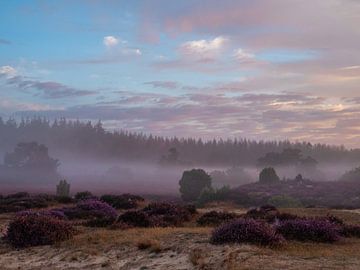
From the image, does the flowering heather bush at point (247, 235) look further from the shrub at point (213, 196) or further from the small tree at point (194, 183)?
the small tree at point (194, 183)

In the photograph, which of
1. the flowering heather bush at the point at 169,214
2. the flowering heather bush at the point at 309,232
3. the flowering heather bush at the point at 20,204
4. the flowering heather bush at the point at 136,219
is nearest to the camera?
the flowering heather bush at the point at 309,232

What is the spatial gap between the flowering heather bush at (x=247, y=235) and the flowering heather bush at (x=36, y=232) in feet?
22.1

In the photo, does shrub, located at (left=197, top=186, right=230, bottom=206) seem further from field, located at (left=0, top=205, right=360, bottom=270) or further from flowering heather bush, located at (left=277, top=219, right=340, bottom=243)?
flowering heather bush, located at (left=277, top=219, right=340, bottom=243)

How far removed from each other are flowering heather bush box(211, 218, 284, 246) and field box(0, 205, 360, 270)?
0.39 m

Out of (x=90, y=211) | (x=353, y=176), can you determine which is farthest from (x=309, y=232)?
(x=353, y=176)

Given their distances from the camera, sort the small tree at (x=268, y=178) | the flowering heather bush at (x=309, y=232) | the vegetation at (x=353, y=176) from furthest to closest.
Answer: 1. the vegetation at (x=353, y=176)
2. the small tree at (x=268, y=178)
3. the flowering heather bush at (x=309, y=232)

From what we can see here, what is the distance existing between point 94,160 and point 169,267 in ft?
612

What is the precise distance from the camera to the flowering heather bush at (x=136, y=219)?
68.9 feet

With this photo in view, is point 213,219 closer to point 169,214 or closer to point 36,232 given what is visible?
point 169,214

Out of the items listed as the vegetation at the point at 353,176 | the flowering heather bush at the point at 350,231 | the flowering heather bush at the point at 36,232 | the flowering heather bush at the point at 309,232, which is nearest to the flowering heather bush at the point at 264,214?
the flowering heather bush at the point at 350,231

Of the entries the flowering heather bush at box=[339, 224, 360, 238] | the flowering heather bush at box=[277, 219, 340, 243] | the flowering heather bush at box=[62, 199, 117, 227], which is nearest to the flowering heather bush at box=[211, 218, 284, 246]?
the flowering heather bush at box=[277, 219, 340, 243]

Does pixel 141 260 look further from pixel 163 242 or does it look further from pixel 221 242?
pixel 221 242

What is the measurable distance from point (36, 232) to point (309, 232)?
34.9ft

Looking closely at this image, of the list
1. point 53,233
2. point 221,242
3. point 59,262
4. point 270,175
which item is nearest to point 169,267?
point 221,242
